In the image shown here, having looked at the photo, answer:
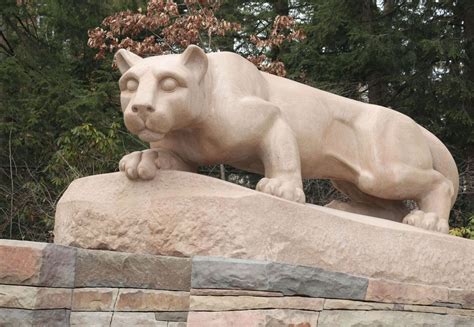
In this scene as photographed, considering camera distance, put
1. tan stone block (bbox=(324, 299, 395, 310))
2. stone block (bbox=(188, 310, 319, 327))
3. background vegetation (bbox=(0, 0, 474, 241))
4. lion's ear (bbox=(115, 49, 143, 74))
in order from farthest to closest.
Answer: background vegetation (bbox=(0, 0, 474, 241)) → lion's ear (bbox=(115, 49, 143, 74)) → tan stone block (bbox=(324, 299, 395, 310)) → stone block (bbox=(188, 310, 319, 327))

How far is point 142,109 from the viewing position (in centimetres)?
336

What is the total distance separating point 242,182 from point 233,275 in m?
6.92

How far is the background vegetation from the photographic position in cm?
884

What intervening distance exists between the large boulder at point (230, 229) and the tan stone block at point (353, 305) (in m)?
0.21

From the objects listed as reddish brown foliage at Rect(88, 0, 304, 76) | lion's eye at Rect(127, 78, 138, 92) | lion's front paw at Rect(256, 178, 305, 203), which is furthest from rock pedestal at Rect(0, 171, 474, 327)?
reddish brown foliage at Rect(88, 0, 304, 76)

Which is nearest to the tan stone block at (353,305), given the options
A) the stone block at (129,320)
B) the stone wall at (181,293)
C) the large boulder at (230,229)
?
the stone wall at (181,293)

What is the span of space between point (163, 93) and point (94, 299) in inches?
41.6

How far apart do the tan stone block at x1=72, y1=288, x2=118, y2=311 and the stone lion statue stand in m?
0.62

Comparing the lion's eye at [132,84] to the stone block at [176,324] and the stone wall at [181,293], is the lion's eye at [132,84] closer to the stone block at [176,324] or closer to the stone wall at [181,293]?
the stone wall at [181,293]

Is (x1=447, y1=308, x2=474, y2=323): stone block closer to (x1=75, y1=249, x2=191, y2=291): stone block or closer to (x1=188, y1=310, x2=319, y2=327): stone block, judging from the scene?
(x1=188, y1=310, x2=319, y2=327): stone block

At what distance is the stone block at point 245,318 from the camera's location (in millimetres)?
2969

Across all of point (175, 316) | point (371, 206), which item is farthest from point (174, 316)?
point (371, 206)

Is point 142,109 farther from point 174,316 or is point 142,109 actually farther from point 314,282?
point 314,282

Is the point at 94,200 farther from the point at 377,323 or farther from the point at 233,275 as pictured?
the point at 377,323
